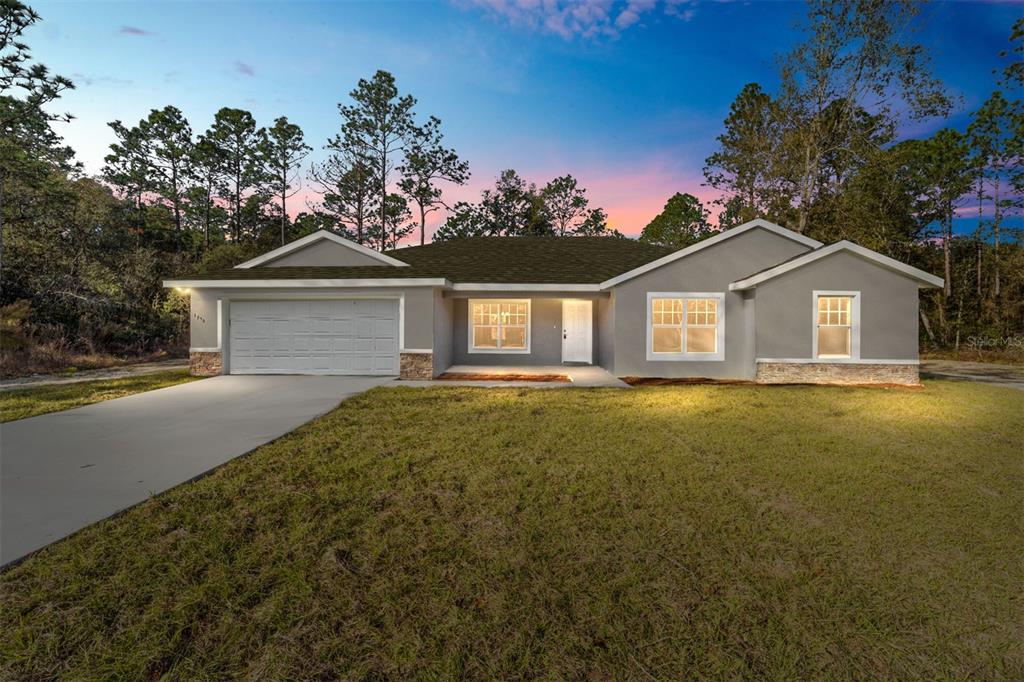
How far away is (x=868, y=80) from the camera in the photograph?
17469 millimetres

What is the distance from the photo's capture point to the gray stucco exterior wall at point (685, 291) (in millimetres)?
11750

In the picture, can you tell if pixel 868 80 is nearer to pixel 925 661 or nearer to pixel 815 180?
pixel 815 180

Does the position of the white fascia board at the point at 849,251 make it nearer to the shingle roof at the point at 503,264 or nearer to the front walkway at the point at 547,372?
the shingle roof at the point at 503,264

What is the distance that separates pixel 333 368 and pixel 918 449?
473 inches

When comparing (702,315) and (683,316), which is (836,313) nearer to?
(702,315)

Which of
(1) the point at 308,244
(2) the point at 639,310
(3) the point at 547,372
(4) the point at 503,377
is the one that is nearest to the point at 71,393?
(1) the point at 308,244

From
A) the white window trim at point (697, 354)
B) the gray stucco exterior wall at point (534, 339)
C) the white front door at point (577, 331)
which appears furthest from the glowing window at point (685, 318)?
the white front door at point (577, 331)

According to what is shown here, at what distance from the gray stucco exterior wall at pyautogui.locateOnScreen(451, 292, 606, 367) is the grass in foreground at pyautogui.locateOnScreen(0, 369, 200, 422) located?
7367 mm

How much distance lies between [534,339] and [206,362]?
375 inches

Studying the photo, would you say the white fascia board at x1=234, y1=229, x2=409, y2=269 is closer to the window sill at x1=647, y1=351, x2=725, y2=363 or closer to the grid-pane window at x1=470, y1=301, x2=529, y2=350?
the grid-pane window at x1=470, y1=301, x2=529, y2=350

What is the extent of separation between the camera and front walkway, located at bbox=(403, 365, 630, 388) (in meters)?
10.5

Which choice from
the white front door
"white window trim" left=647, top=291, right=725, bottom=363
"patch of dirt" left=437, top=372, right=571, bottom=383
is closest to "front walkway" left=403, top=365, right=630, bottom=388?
"patch of dirt" left=437, top=372, right=571, bottom=383

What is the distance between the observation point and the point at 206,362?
12.0 meters

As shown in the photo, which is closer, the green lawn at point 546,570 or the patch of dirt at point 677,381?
the green lawn at point 546,570
